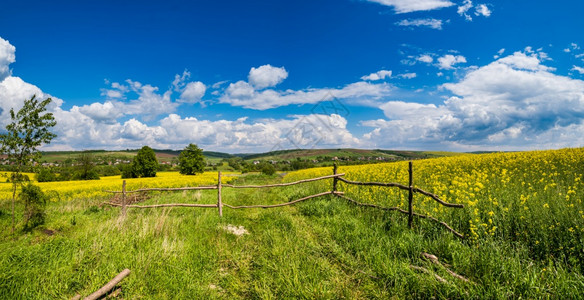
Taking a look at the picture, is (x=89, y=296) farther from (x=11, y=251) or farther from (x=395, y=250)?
(x=395, y=250)

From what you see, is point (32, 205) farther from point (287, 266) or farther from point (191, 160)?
point (191, 160)

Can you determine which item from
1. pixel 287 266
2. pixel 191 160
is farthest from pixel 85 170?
pixel 287 266

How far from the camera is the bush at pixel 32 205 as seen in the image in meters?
6.99

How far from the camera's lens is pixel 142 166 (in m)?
37.1

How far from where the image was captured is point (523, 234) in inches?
168

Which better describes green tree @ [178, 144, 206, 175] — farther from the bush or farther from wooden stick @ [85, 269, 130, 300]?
wooden stick @ [85, 269, 130, 300]

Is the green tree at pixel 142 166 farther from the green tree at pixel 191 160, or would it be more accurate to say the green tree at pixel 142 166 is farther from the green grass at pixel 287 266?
the green grass at pixel 287 266

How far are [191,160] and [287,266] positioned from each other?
40210mm

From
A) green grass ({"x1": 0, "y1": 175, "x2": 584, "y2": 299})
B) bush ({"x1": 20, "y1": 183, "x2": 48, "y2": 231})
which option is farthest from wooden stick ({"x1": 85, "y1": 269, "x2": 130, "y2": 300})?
bush ({"x1": 20, "y1": 183, "x2": 48, "y2": 231})

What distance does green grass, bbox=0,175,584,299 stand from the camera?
3070 mm

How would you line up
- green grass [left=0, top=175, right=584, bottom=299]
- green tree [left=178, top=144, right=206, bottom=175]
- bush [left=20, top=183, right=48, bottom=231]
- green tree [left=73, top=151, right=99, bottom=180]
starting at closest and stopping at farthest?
green grass [left=0, top=175, right=584, bottom=299], bush [left=20, top=183, right=48, bottom=231], green tree [left=73, top=151, right=99, bottom=180], green tree [left=178, top=144, right=206, bottom=175]

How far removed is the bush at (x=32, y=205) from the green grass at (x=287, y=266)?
274cm

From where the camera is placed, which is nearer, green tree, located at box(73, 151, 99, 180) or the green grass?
the green grass

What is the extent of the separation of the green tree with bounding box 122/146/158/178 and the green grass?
120ft
